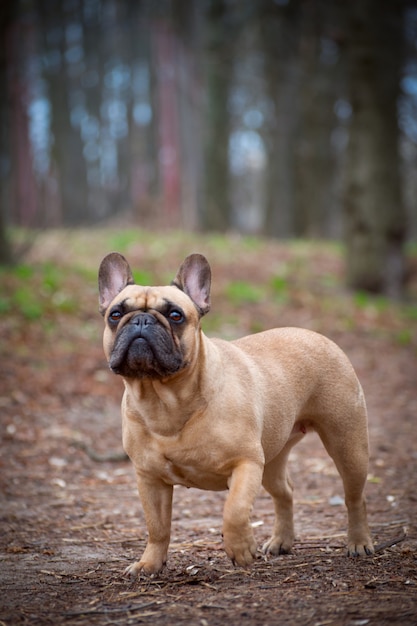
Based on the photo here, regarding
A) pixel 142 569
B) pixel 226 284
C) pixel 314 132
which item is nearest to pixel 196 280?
pixel 142 569

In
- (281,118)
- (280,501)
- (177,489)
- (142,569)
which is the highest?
(281,118)

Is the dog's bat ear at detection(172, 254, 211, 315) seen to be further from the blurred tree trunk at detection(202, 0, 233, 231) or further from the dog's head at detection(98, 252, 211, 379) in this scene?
the blurred tree trunk at detection(202, 0, 233, 231)

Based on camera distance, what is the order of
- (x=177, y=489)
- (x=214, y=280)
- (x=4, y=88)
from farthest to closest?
(x=4, y=88) → (x=214, y=280) → (x=177, y=489)

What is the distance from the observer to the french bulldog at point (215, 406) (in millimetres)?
4172

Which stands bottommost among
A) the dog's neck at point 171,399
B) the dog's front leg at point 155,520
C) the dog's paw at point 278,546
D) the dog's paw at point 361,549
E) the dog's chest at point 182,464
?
the dog's paw at point 278,546

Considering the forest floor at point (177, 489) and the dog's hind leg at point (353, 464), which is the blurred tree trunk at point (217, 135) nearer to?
the forest floor at point (177, 489)

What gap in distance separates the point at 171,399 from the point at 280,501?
53.1 inches

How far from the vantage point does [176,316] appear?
171 inches

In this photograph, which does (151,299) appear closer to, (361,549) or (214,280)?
(361,549)

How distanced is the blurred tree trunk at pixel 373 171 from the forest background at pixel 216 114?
3 cm

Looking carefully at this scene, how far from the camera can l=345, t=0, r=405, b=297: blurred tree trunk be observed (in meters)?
14.6

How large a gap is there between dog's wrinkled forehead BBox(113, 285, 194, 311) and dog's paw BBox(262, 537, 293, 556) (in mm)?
1711

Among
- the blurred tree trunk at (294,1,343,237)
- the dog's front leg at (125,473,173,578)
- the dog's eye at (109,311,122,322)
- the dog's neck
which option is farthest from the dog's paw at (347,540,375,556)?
the blurred tree trunk at (294,1,343,237)

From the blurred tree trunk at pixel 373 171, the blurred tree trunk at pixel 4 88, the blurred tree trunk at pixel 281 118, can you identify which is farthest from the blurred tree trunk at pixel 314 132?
the blurred tree trunk at pixel 4 88
